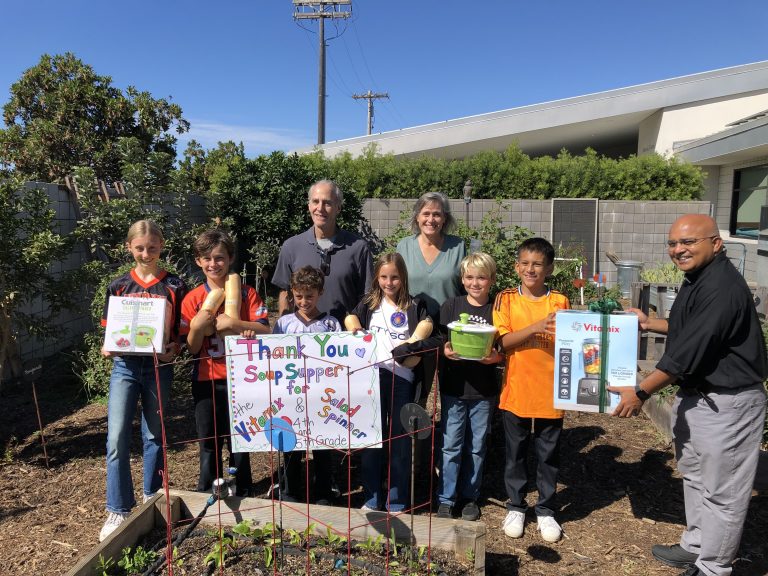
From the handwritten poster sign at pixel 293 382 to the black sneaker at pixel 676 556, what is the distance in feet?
5.62

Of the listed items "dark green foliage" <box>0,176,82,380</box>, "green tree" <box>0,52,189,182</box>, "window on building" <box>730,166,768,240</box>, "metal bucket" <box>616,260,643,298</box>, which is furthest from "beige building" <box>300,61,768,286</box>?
"dark green foliage" <box>0,176,82,380</box>

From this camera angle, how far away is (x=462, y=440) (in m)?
3.12

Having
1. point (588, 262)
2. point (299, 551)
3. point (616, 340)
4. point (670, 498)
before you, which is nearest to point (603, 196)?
point (588, 262)

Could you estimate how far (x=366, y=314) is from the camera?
3078 mm

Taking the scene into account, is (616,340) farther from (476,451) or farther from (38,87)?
(38,87)

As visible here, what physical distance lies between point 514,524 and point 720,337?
153 cm

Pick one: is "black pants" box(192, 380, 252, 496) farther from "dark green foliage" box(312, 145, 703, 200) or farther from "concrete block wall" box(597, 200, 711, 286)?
"concrete block wall" box(597, 200, 711, 286)

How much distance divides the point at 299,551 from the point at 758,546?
2583 mm

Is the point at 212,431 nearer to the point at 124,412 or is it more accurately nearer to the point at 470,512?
the point at 124,412

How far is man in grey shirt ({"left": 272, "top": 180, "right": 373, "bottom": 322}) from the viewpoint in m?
3.29

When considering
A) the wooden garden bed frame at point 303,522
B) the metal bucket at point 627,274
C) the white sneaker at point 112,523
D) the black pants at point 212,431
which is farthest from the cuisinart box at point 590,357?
the metal bucket at point 627,274

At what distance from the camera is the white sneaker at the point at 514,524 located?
304 centimetres

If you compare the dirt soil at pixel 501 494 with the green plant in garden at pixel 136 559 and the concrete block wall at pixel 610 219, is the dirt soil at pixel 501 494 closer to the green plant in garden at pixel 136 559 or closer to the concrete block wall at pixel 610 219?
the green plant in garden at pixel 136 559

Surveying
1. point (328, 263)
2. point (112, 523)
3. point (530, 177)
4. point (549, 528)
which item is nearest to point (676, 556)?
point (549, 528)
